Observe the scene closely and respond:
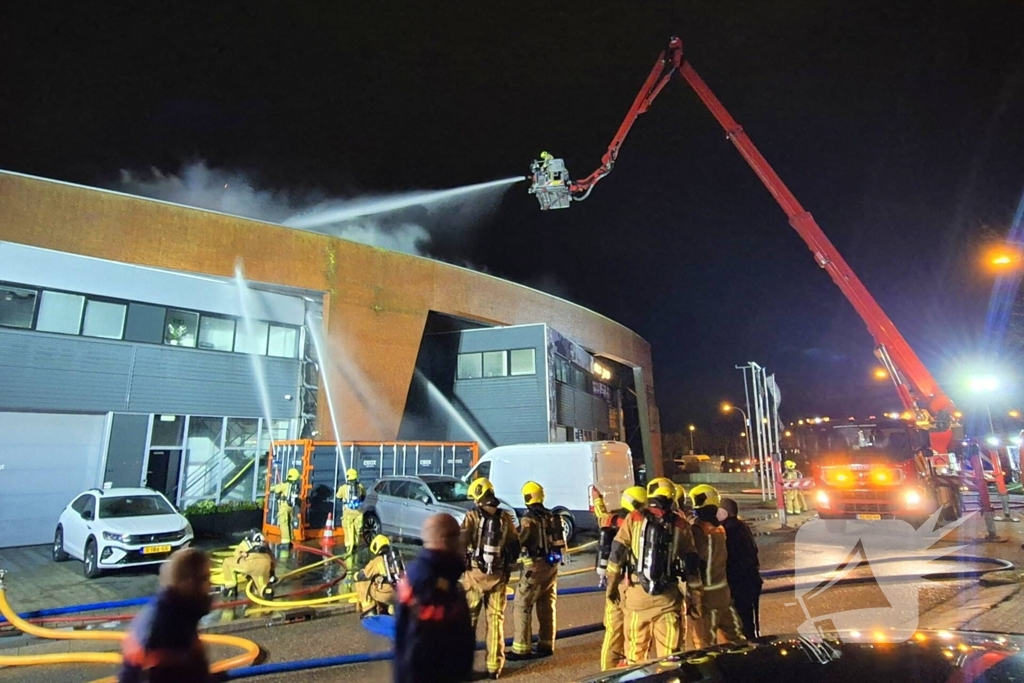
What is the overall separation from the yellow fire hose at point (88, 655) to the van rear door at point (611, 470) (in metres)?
8.79

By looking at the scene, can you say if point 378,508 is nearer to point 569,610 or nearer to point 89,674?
point 569,610

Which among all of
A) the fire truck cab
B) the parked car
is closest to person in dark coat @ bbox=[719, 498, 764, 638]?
the parked car

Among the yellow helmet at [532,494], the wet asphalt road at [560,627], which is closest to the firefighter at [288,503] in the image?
the wet asphalt road at [560,627]

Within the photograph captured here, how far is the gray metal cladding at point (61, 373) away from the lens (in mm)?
14016

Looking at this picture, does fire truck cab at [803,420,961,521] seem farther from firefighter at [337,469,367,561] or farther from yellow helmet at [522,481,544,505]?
firefighter at [337,469,367,561]

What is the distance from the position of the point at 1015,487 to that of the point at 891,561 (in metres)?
24.8

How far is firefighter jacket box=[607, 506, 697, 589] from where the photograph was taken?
15.3ft

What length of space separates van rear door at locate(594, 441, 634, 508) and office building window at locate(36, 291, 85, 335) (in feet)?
45.4

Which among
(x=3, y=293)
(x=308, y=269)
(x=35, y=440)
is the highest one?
(x=308, y=269)

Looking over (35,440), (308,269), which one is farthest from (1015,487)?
(35,440)

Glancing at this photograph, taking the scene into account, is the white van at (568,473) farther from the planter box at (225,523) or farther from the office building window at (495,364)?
the office building window at (495,364)

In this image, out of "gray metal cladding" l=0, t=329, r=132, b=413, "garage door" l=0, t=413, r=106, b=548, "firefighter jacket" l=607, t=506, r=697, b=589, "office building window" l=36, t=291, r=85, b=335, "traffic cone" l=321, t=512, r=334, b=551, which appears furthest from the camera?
"office building window" l=36, t=291, r=85, b=335

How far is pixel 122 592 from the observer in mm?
8852

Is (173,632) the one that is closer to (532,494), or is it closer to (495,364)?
(532,494)
